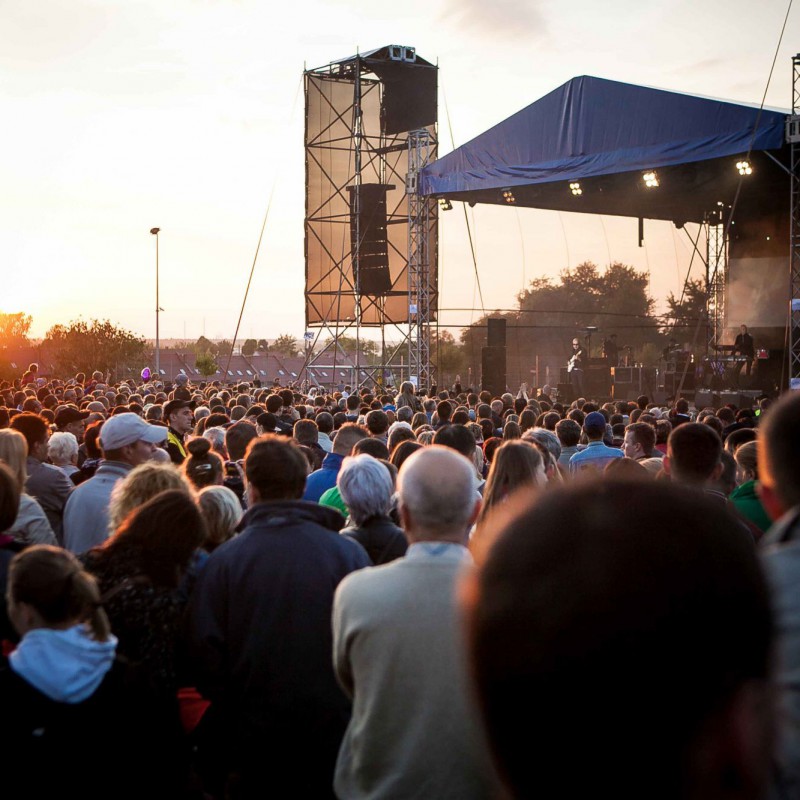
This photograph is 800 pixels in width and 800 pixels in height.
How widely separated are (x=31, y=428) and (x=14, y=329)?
52449mm

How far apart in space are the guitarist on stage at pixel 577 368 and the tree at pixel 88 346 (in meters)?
22.9

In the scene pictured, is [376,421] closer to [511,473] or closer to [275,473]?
[511,473]

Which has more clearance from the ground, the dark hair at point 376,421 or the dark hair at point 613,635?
the dark hair at point 613,635

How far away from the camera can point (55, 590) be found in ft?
8.91

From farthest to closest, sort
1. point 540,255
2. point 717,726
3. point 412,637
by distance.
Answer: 1. point 540,255
2. point 412,637
3. point 717,726

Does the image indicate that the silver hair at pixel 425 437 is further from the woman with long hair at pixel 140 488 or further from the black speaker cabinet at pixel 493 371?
the black speaker cabinet at pixel 493 371

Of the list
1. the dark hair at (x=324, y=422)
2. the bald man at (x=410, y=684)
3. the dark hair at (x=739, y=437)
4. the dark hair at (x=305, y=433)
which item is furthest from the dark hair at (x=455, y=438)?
the bald man at (x=410, y=684)

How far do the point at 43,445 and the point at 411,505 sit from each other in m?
4.42

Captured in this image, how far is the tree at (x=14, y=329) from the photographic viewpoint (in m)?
50.8

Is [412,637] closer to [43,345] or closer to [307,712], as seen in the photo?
[307,712]

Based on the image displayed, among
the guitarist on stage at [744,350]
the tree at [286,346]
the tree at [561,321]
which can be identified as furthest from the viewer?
the tree at [286,346]

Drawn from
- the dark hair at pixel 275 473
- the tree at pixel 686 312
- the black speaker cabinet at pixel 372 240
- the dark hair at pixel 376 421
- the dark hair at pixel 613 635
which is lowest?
the dark hair at pixel 376 421

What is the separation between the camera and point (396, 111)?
1008 inches

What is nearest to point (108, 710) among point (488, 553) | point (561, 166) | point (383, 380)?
point (488, 553)
